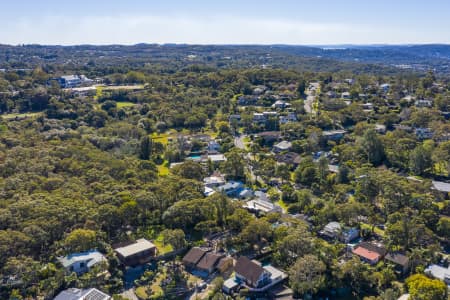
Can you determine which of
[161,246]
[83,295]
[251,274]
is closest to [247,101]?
[161,246]

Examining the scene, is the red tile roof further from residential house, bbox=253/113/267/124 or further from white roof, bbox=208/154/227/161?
residential house, bbox=253/113/267/124

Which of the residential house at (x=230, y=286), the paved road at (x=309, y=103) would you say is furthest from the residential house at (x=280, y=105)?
the residential house at (x=230, y=286)

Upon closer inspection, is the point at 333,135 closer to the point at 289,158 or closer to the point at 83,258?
the point at 289,158

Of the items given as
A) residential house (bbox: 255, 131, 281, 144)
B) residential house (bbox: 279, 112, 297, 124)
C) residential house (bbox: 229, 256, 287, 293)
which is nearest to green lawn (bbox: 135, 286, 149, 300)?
residential house (bbox: 229, 256, 287, 293)

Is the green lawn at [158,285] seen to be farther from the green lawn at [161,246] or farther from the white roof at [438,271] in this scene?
the white roof at [438,271]

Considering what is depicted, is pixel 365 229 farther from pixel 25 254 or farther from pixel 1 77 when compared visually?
pixel 1 77

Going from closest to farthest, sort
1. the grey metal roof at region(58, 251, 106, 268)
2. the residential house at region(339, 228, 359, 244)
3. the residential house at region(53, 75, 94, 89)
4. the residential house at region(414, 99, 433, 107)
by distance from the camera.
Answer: the grey metal roof at region(58, 251, 106, 268)
the residential house at region(339, 228, 359, 244)
the residential house at region(414, 99, 433, 107)
the residential house at region(53, 75, 94, 89)
